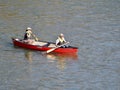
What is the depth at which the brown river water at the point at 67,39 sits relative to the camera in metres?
36.6

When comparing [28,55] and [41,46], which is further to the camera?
[41,46]

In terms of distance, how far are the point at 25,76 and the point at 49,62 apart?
368 cm

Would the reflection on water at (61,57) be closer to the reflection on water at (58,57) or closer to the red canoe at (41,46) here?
the reflection on water at (58,57)

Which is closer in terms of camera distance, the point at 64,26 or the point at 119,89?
the point at 119,89

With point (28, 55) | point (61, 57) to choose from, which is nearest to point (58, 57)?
point (61, 57)

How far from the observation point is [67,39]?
48.3 meters

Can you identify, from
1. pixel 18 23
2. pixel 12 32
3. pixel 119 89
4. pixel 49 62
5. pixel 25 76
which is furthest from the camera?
pixel 18 23

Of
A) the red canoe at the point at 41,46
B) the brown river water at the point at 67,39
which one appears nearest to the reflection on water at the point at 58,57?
the brown river water at the point at 67,39

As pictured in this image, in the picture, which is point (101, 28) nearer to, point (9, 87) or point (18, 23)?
point (18, 23)

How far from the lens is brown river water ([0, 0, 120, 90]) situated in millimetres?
36625

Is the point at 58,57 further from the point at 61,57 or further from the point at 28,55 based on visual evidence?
the point at 28,55

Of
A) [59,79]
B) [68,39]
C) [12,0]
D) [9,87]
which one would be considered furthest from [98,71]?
[12,0]

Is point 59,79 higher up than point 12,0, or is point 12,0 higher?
point 12,0

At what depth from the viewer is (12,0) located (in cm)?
6919
